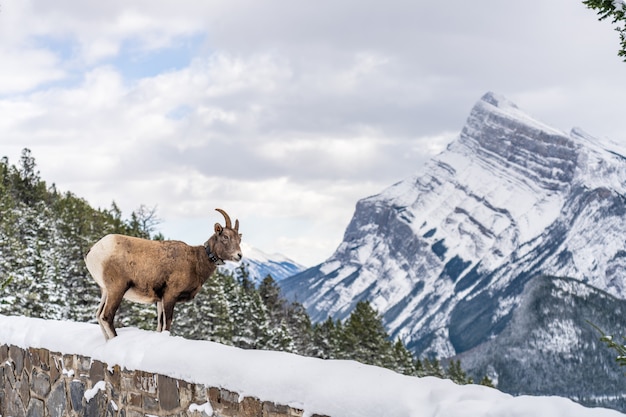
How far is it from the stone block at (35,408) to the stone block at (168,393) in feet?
6.92

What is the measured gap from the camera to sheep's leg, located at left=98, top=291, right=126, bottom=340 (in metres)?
6.01

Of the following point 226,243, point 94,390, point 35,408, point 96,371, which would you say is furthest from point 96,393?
point 226,243

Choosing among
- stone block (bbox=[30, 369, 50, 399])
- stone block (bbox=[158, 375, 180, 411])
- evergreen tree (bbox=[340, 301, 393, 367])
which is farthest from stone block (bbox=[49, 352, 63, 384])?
evergreen tree (bbox=[340, 301, 393, 367])

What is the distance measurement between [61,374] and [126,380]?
3.68 ft

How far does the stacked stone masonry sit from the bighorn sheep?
470 millimetres

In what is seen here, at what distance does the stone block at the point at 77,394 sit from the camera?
6.15 metres

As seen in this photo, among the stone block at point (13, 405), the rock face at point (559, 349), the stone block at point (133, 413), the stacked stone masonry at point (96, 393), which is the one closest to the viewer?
the stacked stone masonry at point (96, 393)

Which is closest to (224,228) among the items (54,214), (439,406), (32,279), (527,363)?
(439,406)

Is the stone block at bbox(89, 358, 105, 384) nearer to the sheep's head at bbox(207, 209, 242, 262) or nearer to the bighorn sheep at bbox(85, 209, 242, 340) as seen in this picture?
the bighorn sheep at bbox(85, 209, 242, 340)

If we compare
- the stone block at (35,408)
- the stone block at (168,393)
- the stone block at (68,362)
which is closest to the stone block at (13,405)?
the stone block at (35,408)

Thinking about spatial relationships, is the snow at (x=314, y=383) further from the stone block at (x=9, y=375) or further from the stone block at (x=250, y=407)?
the stone block at (x=9, y=375)

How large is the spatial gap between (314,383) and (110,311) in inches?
105

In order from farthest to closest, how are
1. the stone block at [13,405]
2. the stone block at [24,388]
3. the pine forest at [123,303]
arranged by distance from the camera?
1. the pine forest at [123,303]
2. the stone block at [13,405]
3. the stone block at [24,388]

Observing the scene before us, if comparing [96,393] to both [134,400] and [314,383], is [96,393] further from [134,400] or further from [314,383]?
[314,383]
